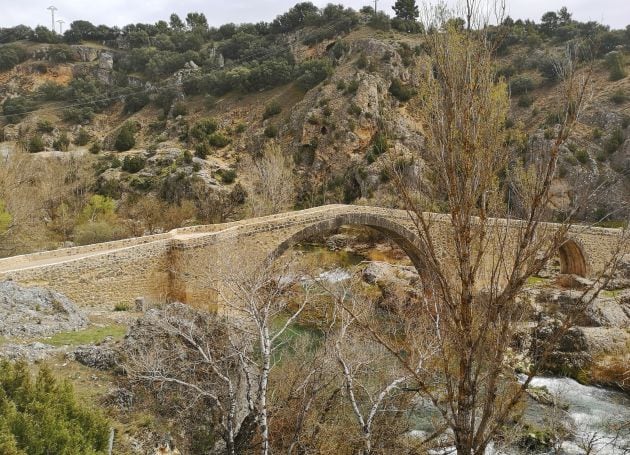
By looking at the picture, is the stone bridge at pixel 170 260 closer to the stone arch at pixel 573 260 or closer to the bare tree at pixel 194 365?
the bare tree at pixel 194 365

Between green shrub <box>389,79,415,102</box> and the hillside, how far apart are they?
10 centimetres

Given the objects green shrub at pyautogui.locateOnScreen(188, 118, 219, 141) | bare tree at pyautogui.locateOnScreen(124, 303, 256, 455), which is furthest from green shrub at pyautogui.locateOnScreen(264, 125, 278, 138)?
bare tree at pyautogui.locateOnScreen(124, 303, 256, 455)

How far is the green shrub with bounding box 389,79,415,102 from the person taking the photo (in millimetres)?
45562

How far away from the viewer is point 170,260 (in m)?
17.7

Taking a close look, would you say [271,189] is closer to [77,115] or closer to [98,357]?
[98,357]

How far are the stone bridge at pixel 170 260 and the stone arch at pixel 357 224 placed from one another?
0.15ft

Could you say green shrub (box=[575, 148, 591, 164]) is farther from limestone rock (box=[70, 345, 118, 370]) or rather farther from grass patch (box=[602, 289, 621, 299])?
limestone rock (box=[70, 345, 118, 370])

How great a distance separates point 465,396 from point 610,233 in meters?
27.6

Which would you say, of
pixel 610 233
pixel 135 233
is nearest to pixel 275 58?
pixel 135 233

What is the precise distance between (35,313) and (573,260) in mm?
27667

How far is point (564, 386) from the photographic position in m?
14.9

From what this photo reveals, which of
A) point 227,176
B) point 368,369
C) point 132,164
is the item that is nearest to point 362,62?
point 227,176

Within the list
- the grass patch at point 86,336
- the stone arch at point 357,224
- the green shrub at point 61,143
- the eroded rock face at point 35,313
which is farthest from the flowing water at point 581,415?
the green shrub at point 61,143

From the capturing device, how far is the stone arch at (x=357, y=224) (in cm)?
2002
